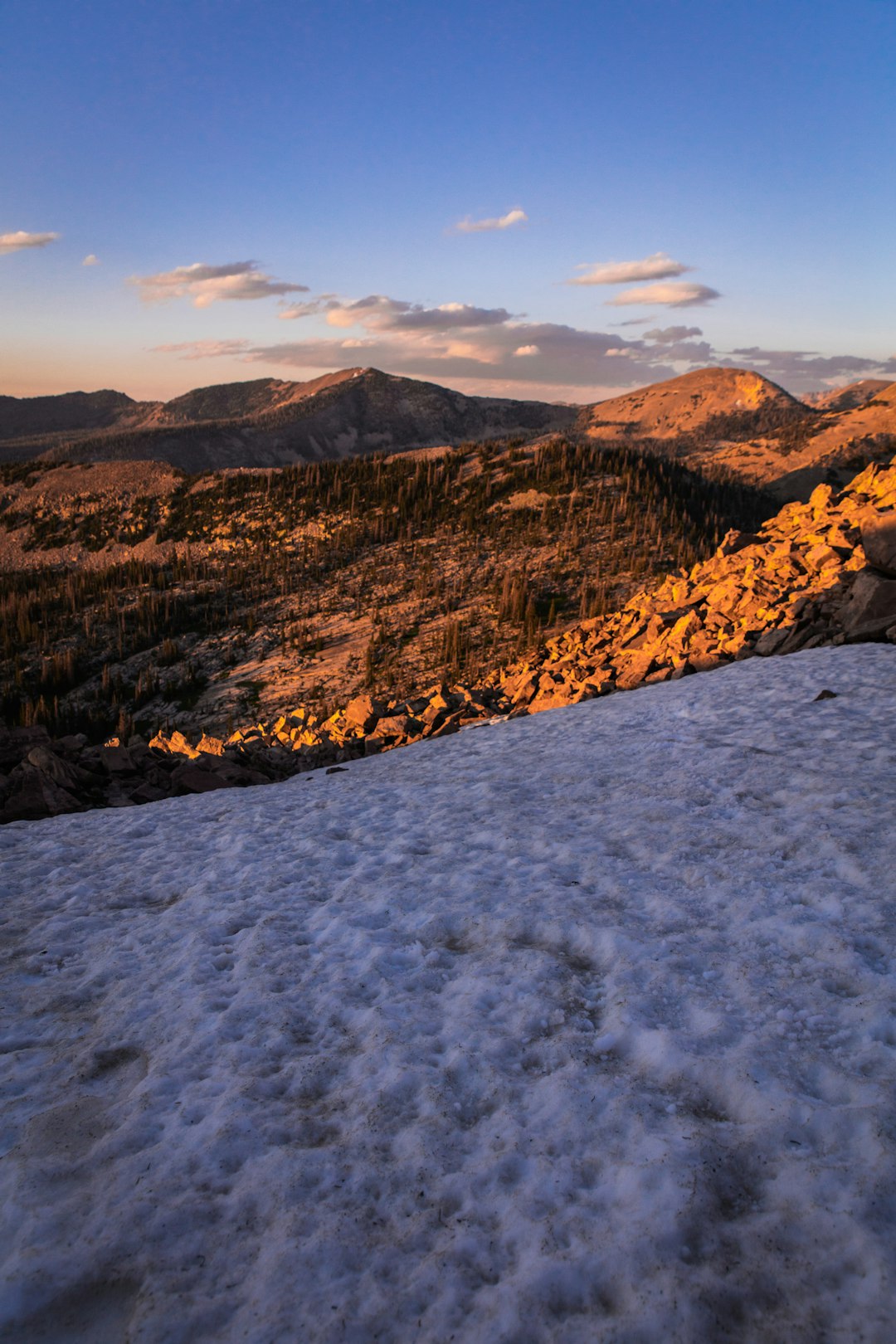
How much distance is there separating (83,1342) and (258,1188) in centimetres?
97

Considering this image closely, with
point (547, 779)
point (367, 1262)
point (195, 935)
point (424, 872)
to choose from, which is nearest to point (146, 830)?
point (195, 935)

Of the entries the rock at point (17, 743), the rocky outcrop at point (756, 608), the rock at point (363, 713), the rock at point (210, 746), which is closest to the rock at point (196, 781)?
the rock at point (17, 743)

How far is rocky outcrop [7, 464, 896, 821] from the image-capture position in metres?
14.3

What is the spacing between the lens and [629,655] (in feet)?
65.9

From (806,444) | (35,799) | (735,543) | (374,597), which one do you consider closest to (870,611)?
(735,543)

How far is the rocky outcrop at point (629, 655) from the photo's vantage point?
564 inches

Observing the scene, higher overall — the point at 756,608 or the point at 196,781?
the point at 756,608

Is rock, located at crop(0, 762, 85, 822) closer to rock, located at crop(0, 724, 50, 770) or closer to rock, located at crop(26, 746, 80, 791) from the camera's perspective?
rock, located at crop(26, 746, 80, 791)

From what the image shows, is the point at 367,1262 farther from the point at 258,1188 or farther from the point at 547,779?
the point at 547,779

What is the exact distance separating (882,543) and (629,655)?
6.80 meters

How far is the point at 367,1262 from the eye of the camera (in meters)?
3.45

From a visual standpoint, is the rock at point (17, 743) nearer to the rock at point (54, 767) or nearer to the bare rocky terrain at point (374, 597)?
the bare rocky terrain at point (374, 597)

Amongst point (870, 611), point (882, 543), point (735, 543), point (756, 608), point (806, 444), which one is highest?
point (806, 444)

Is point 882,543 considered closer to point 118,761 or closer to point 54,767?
point 118,761
